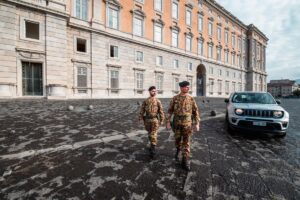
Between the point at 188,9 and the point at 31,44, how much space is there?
2572 centimetres

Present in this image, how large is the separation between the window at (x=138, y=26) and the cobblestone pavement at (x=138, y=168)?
1884cm

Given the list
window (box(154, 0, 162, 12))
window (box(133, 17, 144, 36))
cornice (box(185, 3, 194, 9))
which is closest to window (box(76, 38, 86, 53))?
window (box(133, 17, 144, 36))

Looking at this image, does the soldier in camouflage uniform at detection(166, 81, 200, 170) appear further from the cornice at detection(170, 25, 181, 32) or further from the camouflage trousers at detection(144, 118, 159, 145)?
the cornice at detection(170, 25, 181, 32)

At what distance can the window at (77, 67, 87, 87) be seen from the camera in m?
16.4

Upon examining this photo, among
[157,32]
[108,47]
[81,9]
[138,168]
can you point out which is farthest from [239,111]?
[157,32]

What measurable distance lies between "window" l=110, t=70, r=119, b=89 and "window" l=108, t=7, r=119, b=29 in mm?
5555

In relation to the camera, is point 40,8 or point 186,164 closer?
point 186,164

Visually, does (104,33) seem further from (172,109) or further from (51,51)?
(172,109)

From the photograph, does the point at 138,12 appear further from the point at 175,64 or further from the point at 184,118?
the point at 184,118

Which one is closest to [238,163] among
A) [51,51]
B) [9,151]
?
[9,151]

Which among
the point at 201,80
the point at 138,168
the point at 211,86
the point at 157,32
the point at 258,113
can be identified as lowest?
the point at 138,168

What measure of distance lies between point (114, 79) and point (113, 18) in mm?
7555

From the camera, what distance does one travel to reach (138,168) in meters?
3.20

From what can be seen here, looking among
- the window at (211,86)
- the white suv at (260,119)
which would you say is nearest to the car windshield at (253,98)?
the white suv at (260,119)
